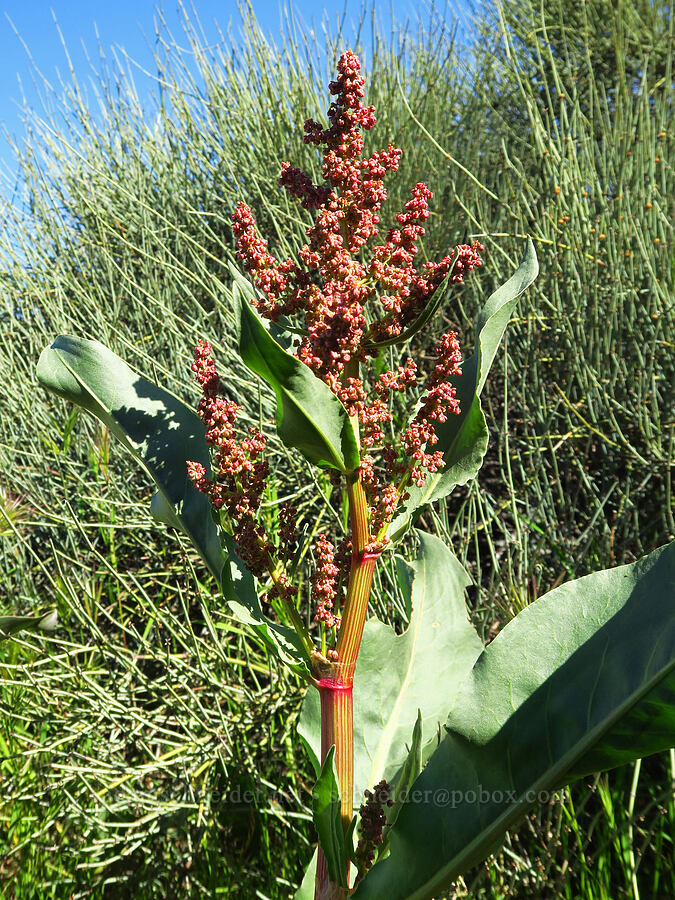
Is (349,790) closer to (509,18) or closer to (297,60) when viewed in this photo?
(297,60)

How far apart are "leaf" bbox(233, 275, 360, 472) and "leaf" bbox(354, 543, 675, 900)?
0.25m

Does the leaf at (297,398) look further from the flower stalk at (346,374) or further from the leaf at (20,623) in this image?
the leaf at (20,623)

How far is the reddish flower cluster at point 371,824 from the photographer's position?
780mm

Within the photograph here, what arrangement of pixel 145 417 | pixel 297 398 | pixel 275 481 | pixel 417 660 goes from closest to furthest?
1. pixel 297 398
2. pixel 145 417
3. pixel 417 660
4. pixel 275 481

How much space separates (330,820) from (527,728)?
21 centimetres

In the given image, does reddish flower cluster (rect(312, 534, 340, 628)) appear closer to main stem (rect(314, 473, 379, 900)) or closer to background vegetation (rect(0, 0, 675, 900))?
main stem (rect(314, 473, 379, 900))

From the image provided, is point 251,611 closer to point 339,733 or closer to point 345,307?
point 339,733

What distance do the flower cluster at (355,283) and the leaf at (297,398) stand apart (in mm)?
60

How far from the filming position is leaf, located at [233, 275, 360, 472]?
645 millimetres

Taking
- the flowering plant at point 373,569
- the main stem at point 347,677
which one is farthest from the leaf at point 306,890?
the main stem at point 347,677

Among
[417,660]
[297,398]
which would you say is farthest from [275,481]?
[297,398]

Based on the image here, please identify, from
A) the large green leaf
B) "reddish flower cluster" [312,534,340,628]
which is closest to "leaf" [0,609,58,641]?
the large green leaf

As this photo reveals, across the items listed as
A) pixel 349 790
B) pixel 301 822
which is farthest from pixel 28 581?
pixel 349 790

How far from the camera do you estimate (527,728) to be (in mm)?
698
